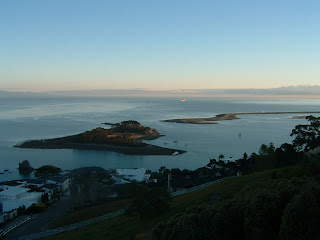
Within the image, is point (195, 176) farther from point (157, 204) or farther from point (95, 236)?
point (95, 236)

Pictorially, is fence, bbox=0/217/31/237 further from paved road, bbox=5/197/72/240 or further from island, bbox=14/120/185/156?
island, bbox=14/120/185/156

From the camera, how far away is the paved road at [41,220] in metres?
7.17

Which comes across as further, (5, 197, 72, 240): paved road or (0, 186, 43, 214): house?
(0, 186, 43, 214): house

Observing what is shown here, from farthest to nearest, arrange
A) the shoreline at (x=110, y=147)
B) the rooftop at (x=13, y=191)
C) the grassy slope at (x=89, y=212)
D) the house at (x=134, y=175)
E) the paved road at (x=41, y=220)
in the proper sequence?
the shoreline at (x=110, y=147)
the house at (x=134, y=175)
the rooftop at (x=13, y=191)
the grassy slope at (x=89, y=212)
the paved road at (x=41, y=220)

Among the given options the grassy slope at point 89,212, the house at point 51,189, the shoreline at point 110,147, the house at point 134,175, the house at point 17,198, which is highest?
the grassy slope at point 89,212

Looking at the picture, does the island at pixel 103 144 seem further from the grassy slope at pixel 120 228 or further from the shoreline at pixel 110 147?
the grassy slope at pixel 120 228

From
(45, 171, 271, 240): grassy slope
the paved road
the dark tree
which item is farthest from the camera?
the dark tree

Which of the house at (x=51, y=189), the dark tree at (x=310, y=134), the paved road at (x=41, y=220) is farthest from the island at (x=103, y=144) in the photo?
the paved road at (x=41, y=220)

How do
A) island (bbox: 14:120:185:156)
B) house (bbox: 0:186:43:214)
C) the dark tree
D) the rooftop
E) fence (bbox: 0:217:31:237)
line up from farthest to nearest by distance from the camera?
island (bbox: 14:120:185:156) < the dark tree < the rooftop < house (bbox: 0:186:43:214) < fence (bbox: 0:217:31:237)

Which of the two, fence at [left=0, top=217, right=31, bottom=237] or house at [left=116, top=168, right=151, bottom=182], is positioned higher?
fence at [left=0, top=217, right=31, bottom=237]

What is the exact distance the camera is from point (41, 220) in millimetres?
8164

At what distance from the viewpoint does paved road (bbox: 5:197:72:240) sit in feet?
23.5

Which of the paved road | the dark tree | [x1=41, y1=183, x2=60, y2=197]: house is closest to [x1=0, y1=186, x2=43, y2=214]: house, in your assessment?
[x1=41, y1=183, x2=60, y2=197]: house

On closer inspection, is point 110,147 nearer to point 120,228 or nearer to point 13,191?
point 13,191
